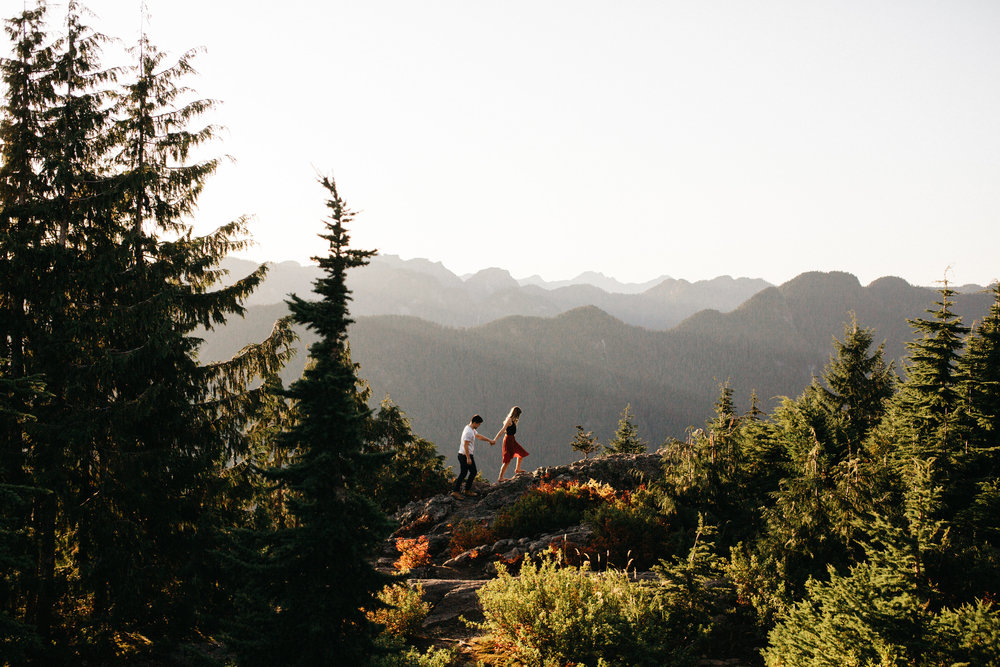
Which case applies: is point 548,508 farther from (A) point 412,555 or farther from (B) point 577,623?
(B) point 577,623

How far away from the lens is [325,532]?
15.5 feet

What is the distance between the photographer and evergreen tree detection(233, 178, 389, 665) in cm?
468

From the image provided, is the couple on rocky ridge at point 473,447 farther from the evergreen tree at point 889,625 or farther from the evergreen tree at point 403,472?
the evergreen tree at point 889,625

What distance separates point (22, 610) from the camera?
22.9ft

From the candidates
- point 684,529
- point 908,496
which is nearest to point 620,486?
point 684,529

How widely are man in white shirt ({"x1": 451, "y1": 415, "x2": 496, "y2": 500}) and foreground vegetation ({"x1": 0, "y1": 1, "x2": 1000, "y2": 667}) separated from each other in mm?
3442

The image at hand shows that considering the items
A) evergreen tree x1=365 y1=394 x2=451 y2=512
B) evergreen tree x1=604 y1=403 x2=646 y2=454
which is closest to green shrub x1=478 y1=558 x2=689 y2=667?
evergreen tree x1=365 y1=394 x2=451 y2=512

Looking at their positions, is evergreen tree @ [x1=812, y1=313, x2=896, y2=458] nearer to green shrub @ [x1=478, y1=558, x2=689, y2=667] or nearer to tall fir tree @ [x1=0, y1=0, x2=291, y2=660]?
green shrub @ [x1=478, y1=558, x2=689, y2=667]

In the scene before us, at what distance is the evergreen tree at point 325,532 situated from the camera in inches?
184

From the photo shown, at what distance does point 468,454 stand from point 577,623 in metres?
7.98

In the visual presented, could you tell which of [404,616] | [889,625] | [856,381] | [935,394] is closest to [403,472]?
[404,616]

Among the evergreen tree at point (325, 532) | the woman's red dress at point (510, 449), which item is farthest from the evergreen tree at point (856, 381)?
the evergreen tree at point (325, 532)

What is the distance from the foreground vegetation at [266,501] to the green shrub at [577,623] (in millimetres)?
31

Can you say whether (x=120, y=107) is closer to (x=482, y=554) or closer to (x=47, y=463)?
(x=47, y=463)
